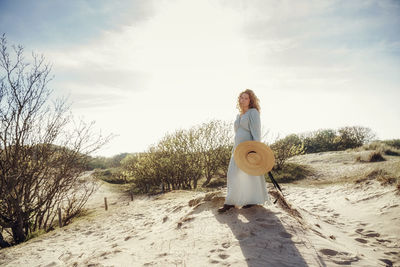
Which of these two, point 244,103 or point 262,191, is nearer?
point 262,191

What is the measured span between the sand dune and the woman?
8.4 inches

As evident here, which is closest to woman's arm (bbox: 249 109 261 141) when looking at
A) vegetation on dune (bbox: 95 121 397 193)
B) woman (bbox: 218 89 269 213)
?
woman (bbox: 218 89 269 213)

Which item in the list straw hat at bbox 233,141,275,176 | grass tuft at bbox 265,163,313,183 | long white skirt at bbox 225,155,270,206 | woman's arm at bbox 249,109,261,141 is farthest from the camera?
grass tuft at bbox 265,163,313,183

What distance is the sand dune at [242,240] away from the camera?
2.50 meters

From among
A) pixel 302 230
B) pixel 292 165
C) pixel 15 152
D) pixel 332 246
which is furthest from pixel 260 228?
pixel 292 165

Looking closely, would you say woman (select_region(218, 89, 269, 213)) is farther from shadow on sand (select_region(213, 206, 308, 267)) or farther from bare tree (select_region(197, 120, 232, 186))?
bare tree (select_region(197, 120, 232, 186))

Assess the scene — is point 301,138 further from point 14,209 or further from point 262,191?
point 14,209

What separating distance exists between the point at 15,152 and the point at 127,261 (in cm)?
488

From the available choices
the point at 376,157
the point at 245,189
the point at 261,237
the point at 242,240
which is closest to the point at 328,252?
the point at 261,237

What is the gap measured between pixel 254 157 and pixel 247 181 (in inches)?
17.4

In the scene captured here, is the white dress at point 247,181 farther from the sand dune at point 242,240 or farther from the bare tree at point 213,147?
→ the bare tree at point 213,147

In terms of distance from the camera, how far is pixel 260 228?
3.10 meters

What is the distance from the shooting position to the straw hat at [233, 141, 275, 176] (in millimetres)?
3432

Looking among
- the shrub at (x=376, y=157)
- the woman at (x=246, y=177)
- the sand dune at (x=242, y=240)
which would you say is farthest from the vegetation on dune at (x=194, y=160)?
the woman at (x=246, y=177)
